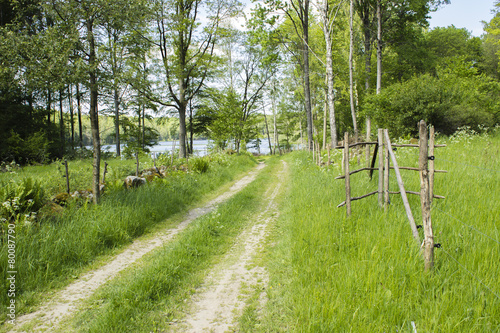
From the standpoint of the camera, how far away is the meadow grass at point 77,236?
3.81 metres

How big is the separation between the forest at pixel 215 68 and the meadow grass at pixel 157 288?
3497 mm

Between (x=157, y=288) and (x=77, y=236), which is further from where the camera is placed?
(x=77, y=236)

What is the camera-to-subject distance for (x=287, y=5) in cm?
1672

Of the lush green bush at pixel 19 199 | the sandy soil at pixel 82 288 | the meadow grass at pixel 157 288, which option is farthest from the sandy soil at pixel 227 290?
the lush green bush at pixel 19 199

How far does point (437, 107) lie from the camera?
11953mm

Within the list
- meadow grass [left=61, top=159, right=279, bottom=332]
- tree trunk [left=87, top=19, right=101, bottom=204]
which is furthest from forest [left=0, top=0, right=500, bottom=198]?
meadow grass [left=61, top=159, right=279, bottom=332]

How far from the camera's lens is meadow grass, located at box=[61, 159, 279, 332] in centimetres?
298

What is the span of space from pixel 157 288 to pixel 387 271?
3184 mm

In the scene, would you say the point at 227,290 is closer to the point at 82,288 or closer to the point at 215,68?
the point at 82,288

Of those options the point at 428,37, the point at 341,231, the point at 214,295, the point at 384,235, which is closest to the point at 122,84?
A: the point at 214,295

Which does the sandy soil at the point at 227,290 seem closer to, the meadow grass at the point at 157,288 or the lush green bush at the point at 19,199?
the meadow grass at the point at 157,288

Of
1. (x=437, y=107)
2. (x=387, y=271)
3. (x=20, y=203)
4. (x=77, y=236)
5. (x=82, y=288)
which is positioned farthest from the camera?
(x=437, y=107)

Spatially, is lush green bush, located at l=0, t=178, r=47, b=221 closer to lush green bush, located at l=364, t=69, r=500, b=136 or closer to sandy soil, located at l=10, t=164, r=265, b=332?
sandy soil, located at l=10, t=164, r=265, b=332

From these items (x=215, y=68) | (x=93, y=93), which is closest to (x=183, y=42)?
(x=215, y=68)
